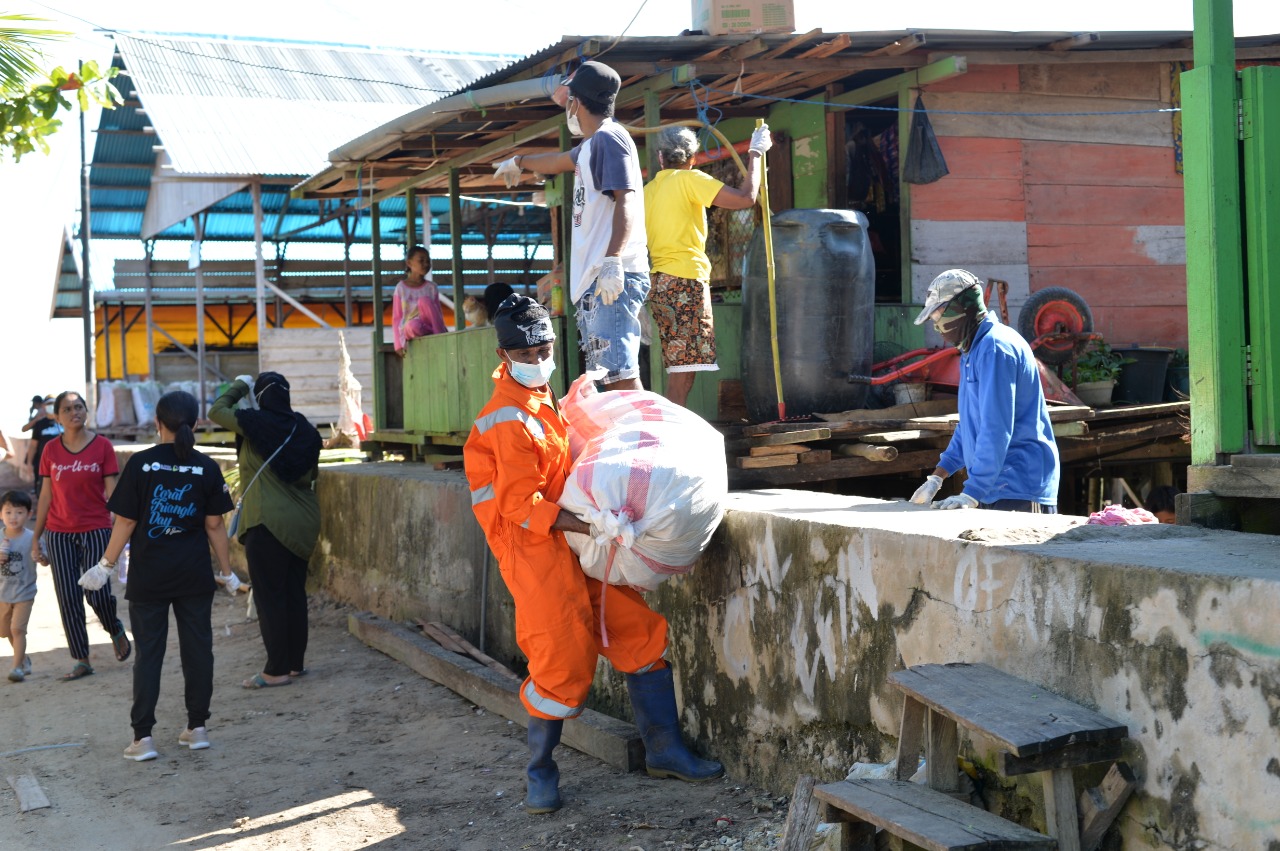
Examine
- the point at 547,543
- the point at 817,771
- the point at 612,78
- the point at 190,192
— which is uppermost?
the point at 190,192

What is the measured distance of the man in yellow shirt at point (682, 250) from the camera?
639 cm

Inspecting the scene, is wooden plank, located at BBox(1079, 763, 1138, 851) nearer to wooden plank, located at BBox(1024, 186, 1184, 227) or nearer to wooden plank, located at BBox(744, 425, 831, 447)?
wooden plank, located at BBox(744, 425, 831, 447)

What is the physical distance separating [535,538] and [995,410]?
1836 mm

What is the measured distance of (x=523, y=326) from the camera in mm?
4758

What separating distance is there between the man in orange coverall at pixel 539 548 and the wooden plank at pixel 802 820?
1260mm

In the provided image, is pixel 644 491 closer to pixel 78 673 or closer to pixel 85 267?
pixel 78 673

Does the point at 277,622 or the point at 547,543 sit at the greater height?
the point at 547,543

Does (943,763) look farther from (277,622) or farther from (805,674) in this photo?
(277,622)

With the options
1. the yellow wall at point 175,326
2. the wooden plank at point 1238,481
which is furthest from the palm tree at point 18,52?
the yellow wall at point 175,326

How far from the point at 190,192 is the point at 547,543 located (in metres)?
14.9

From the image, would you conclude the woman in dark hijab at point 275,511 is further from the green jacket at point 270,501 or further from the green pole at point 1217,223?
the green pole at point 1217,223

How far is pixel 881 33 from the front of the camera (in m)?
8.01

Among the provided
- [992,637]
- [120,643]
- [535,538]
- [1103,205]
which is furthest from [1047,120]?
[120,643]

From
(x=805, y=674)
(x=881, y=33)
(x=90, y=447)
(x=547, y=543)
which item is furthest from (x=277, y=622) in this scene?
(x=881, y=33)
